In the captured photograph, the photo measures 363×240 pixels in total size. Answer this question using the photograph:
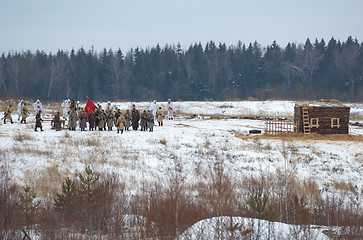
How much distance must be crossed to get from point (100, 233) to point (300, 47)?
9167 cm

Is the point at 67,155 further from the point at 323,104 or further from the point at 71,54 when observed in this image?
the point at 71,54

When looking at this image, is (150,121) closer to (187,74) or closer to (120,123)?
(120,123)

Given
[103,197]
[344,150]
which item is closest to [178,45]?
[344,150]

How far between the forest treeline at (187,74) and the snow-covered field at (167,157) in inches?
2112

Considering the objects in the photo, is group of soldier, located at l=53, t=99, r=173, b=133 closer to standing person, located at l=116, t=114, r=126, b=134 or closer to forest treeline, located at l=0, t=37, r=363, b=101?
standing person, located at l=116, t=114, r=126, b=134

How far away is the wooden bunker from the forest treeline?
160 ft

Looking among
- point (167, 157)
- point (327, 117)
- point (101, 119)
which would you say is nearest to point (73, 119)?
point (101, 119)

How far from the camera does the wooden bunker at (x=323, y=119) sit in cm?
2481

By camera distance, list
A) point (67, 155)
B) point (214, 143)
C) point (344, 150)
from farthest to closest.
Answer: point (214, 143), point (344, 150), point (67, 155)

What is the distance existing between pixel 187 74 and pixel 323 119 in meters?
58.6

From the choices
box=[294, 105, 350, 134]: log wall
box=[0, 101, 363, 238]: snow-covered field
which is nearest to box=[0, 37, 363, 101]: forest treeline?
box=[294, 105, 350, 134]: log wall

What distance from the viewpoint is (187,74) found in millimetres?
82188

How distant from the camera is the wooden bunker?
24.8m

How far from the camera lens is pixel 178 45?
93812mm
